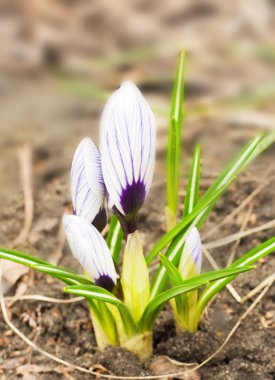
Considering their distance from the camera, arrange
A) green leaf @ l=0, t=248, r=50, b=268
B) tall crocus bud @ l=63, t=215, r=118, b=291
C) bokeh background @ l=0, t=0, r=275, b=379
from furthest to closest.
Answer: bokeh background @ l=0, t=0, r=275, b=379 → green leaf @ l=0, t=248, r=50, b=268 → tall crocus bud @ l=63, t=215, r=118, b=291

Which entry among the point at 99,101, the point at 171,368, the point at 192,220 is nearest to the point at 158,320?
the point at 171,368

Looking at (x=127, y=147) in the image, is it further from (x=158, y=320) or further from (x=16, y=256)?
(x=158, y=320)

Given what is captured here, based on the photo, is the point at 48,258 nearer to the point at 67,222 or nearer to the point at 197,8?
the point at 67,222

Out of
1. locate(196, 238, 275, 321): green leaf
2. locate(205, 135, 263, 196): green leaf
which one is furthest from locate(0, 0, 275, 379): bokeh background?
locate(205, 135, 263, 196): green leaf

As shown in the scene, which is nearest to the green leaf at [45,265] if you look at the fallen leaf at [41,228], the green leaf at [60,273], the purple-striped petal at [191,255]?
the green leaf at [60,273]

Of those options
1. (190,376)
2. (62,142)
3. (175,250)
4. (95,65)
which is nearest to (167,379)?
(190,376)

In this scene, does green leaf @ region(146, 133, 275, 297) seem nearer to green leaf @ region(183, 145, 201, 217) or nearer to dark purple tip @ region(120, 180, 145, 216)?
green leaf @ region(183, 145, 201, 217)

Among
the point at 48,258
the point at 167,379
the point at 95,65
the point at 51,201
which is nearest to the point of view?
the point at 167,379
